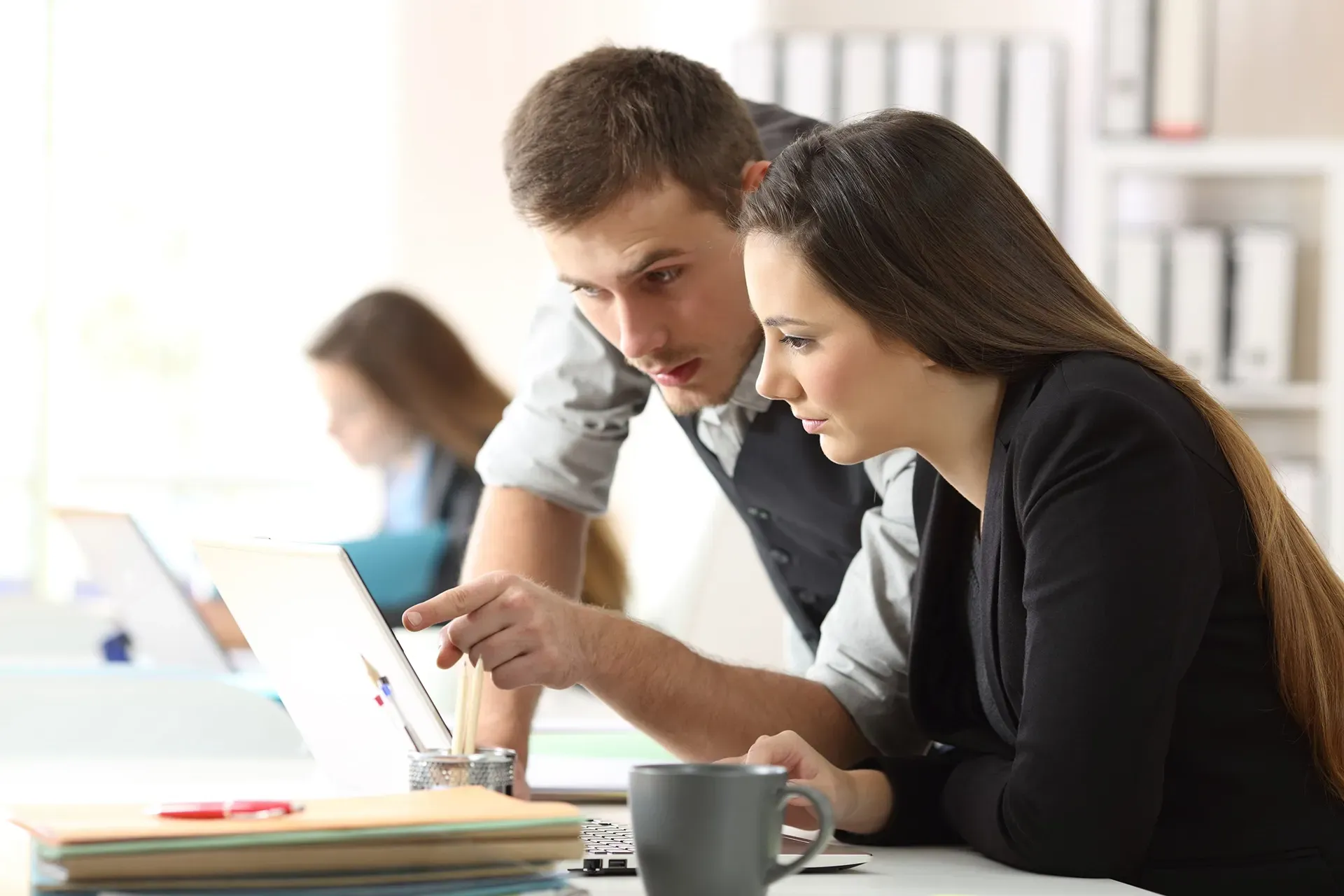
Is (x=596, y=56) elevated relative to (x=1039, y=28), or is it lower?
lower

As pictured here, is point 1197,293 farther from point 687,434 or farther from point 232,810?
point 232,810

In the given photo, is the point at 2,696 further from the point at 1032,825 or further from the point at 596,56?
the point at 1032,825

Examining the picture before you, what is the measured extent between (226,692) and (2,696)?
0.74 ft

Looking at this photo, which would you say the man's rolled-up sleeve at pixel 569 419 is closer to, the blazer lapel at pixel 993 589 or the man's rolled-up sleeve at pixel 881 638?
the man's rolled-up sleeve at pixel 881 638

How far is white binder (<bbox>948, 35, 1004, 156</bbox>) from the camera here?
10.6ft

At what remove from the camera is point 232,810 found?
0.69 metres

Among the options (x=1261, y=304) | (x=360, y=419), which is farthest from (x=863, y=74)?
(x=360, y=419)

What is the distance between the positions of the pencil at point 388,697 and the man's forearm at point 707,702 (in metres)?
0.26

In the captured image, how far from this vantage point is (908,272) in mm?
992

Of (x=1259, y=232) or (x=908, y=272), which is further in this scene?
(x=1259, y=232)

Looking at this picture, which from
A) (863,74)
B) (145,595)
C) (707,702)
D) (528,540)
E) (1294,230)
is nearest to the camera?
(707,702)

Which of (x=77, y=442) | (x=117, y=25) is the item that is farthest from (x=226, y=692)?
(x=117, y=25)

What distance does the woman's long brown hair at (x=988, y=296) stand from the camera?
97cm

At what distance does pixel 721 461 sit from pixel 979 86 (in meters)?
1.92
